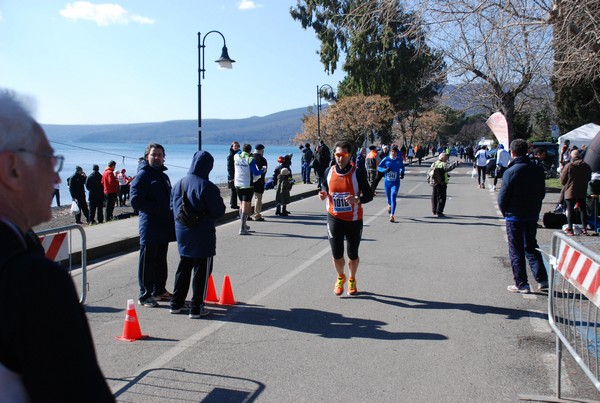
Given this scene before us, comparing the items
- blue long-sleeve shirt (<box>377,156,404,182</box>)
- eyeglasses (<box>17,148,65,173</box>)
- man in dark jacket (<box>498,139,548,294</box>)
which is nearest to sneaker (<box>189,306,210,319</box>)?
man in dark jacket (<box>498,139,548,294</box>)

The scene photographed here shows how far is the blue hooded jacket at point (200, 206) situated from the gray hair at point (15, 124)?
464cm

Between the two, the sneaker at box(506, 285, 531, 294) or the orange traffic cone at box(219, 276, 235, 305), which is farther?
the sneaker at box(506, 285, 531, 294)

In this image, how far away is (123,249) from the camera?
1116cm

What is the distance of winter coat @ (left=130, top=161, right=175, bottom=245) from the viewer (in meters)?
6.88

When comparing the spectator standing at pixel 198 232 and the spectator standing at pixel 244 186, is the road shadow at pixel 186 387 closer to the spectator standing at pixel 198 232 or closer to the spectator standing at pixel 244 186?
the spectator standing at pixel 198 232

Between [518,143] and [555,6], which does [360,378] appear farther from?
[555,6]

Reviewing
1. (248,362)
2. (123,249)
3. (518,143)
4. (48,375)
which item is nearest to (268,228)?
(123,249)

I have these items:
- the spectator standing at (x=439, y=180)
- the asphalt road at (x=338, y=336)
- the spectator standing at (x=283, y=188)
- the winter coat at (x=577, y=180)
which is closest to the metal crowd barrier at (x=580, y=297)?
the asphalt road at (x=338, y=336)

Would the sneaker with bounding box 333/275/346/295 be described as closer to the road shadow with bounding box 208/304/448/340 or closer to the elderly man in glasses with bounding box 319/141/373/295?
the elderly man in glasses with bounding box 319/141/373/295

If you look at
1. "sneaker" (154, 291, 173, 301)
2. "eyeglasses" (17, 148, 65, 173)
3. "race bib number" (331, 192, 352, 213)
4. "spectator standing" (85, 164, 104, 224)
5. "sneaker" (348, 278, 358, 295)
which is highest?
"eyeglasses" (17, 148, 65, 173)

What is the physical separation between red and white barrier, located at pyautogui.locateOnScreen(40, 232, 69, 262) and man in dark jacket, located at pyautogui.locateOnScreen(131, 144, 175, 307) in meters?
1.72

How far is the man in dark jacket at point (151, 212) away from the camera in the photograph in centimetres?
689

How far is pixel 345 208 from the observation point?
728 centimetres

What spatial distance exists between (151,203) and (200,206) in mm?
896
